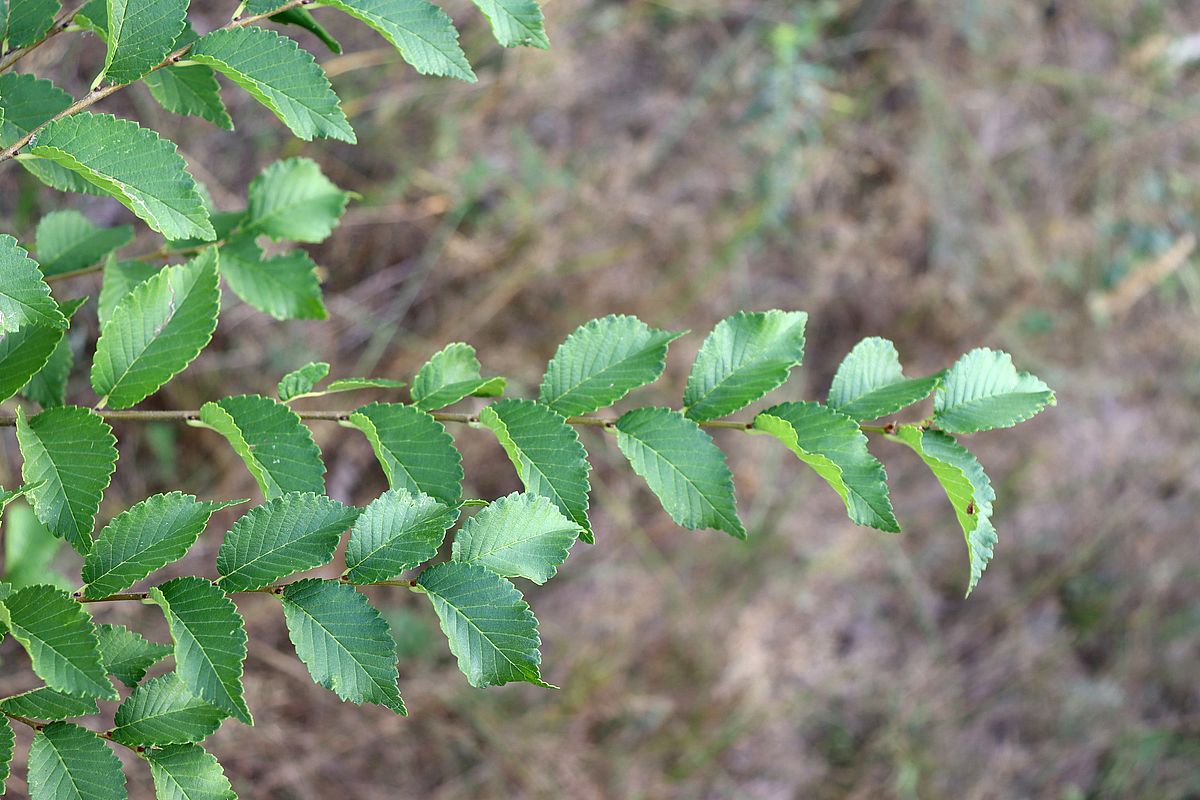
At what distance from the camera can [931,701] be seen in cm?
346

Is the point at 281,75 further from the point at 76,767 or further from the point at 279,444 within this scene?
the point at 76,767

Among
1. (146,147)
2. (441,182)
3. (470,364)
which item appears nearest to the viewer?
(146,147)

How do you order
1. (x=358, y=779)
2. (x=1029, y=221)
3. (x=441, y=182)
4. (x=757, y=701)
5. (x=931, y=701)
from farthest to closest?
(x=1029, y=221) → (x=931, y=701) → (x=757, y=701) → (x=441, y=182) → (x=358, y=779)

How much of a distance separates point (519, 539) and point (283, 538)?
19cm

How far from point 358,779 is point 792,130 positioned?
2.48 meters

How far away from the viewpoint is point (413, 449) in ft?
2.91

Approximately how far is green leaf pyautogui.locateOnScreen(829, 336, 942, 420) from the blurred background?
1.88m

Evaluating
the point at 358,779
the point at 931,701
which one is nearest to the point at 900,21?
the point at 931,701

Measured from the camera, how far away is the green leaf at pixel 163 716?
2.75 ft

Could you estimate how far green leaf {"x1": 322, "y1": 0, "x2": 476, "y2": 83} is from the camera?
0.83 metres

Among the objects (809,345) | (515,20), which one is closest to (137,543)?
(515,20)

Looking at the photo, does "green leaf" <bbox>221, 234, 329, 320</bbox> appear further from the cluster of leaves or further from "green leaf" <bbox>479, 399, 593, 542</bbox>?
"green leaf" <bbox>479, 399, 593, 542</bbox>

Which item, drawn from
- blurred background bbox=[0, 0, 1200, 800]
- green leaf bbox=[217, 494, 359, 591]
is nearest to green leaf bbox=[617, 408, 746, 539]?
green leaf bbox=[217, 494, 359, 591]

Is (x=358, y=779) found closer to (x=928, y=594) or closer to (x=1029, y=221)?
(x=928, y=594)
